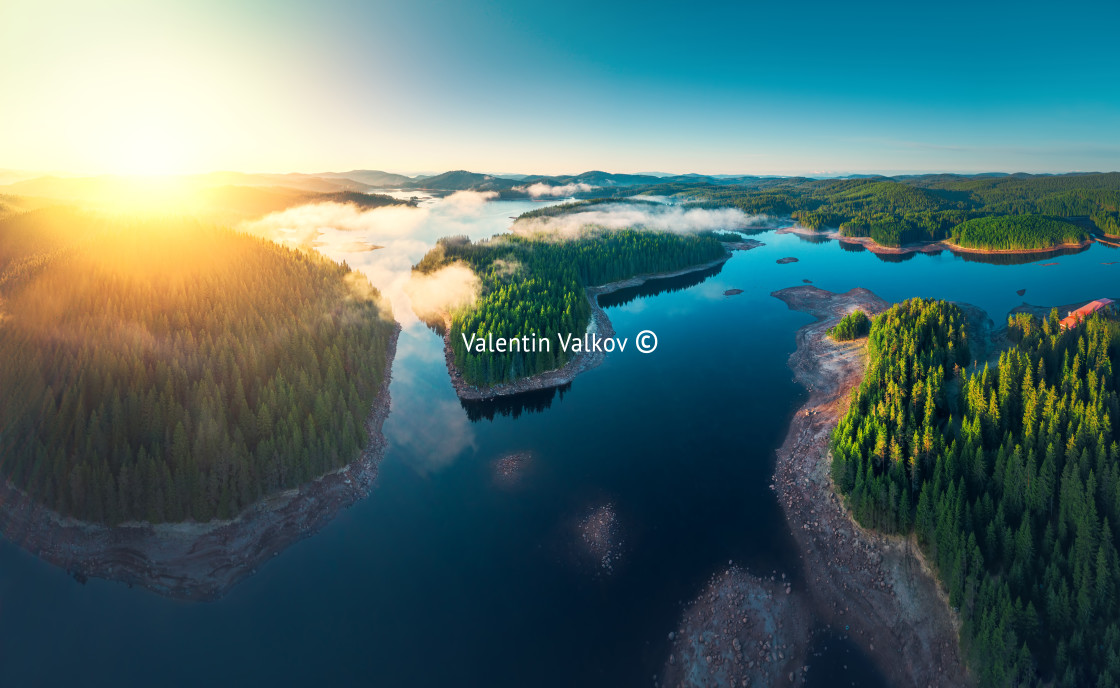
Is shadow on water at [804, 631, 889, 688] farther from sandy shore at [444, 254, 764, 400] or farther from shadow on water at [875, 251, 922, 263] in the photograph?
shadow on water at [875, 251, 922, 263]

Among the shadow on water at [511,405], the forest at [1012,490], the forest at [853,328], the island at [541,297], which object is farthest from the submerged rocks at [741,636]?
the forest at [853,328]

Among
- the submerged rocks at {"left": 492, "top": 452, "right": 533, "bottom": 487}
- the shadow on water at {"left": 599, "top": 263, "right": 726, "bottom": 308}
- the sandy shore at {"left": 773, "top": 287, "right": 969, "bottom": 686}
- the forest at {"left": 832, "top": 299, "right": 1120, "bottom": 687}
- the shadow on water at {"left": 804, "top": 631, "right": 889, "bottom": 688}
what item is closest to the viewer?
the forest at {"left": 832, "top": 299, "right": 1120, "bottom": 687}

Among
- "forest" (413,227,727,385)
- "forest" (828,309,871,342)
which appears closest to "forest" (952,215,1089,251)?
"forest" (413,227,727,385)

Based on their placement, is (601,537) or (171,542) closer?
(171,542)

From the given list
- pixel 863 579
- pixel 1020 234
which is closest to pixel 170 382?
pixel 863 579

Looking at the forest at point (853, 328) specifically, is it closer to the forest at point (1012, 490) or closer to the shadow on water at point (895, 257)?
the forest at point (1012, 490)

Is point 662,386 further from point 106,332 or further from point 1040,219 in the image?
point 1040,219

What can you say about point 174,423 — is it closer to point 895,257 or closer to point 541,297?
point 541,297
